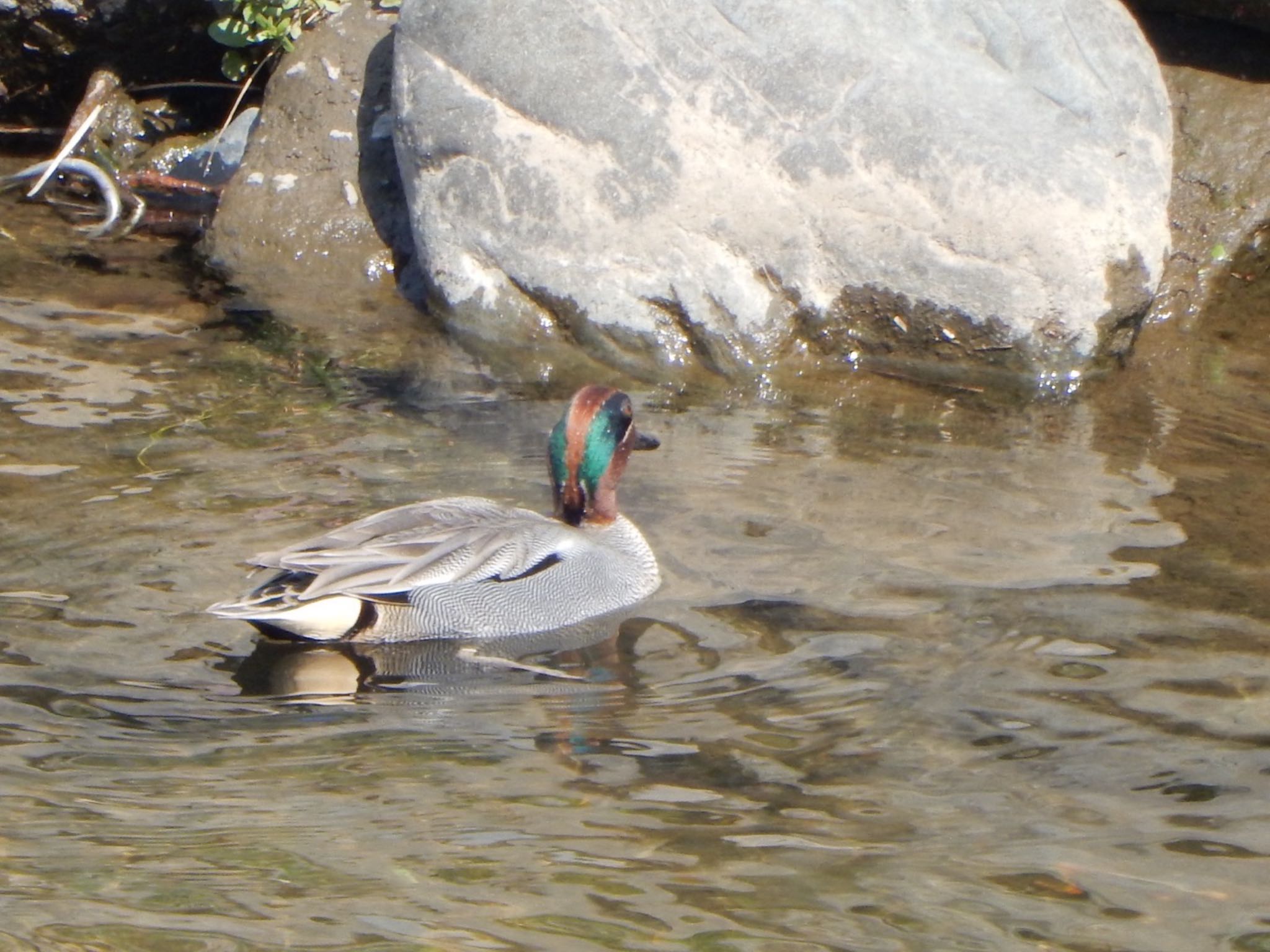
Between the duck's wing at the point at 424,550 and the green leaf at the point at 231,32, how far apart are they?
15.5 ft

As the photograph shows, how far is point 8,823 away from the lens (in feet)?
10.7

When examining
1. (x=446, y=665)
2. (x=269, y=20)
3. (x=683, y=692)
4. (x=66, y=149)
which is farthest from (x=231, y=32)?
(x=683, y=692)

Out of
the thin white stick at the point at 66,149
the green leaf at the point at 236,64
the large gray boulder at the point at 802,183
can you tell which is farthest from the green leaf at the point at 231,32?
the large gray boulder at the point at 802,183

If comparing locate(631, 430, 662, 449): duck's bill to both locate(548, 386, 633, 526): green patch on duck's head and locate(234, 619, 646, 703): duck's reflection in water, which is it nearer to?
locate(548, 386, 633, 526): green patch on duck's head

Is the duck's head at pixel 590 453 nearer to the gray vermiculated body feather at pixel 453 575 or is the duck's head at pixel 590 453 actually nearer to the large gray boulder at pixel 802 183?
the gray vermiculated body feather at pixel 453 575

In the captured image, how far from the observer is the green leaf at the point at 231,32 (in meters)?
8.75

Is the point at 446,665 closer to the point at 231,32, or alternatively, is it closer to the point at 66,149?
the point at 231,32

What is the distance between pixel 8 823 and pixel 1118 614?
2958 mm

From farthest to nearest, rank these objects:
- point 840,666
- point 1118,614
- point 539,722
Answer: point 1118,614 → point 840,666 → point 539,722

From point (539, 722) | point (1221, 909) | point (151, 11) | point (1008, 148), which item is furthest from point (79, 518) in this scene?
point (151, 11)

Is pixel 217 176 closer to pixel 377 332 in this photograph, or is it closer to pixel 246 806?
pixel 377 332

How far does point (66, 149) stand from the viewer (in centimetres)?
896

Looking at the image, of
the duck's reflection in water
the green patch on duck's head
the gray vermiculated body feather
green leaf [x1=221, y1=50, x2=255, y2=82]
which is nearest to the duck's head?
the green patch on duck's head

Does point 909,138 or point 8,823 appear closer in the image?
point 8,823
